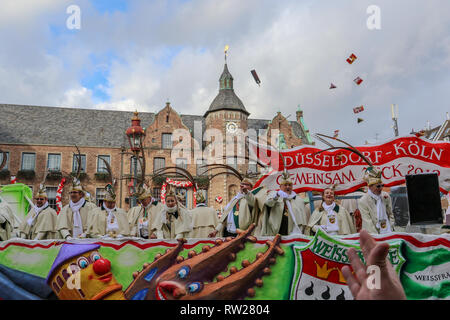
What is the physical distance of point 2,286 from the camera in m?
4.58

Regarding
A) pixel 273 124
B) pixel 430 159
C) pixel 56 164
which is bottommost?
pixel 430 159

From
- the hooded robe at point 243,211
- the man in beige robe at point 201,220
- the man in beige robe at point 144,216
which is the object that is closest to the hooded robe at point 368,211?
the hooded robe at point 243,211

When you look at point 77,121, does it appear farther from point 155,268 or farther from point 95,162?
point 155,268

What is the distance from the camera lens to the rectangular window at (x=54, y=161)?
104ft

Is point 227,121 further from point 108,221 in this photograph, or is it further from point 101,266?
point 101,266

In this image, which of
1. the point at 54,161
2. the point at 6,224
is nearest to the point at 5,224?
the point at 6,224

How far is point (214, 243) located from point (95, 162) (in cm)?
3002

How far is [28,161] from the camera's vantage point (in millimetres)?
31344

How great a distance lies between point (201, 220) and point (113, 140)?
28444mm

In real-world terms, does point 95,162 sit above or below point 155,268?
above

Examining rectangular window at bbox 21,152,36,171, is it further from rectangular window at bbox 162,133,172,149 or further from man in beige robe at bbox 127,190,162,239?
man in beige robe at bbox 127,190,162,239
